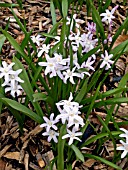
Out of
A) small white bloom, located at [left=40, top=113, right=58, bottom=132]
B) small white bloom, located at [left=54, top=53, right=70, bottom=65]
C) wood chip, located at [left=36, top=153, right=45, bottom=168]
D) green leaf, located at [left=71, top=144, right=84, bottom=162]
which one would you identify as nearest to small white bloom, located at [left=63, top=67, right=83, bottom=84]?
small white bloom, located at [left=54, top=53, right=70, bottom=65]

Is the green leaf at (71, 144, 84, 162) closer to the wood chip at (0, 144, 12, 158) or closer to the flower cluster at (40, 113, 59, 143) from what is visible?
the flower cluster at (40, 113, 59, 143)

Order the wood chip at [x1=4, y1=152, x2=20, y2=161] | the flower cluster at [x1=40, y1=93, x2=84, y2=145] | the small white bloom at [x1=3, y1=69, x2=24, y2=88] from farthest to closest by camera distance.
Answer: the wood chip at [x1=4, y1=152, x2=20, y2=161], the small white bloom at [x1=3, y1=69, x2=24, y2=88], the flower cluster at [x1=40, y1=93, x2=84, y2=145]

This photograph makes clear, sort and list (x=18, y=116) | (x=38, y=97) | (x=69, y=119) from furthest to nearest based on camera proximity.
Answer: (x=18, y=116)
(x=38, y=97)
(x=69, y=119)

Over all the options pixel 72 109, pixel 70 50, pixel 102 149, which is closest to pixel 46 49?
pixel 70 50

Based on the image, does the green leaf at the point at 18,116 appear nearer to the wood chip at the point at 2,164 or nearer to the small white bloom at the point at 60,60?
the wood chip at the point at 2,164

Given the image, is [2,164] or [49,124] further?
[2,164]

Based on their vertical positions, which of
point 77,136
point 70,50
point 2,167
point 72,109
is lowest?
point 2,167

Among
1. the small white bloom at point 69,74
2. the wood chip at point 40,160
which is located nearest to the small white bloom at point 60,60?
the small white bloom at point 69,74

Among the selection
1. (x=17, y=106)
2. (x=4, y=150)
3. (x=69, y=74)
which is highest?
(x=69, y=74)

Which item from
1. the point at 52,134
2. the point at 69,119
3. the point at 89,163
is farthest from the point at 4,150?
the point at 69,119

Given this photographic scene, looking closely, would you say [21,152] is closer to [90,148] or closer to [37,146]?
[37,146]

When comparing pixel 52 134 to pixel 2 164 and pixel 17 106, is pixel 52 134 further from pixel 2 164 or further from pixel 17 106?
pixel 2 164
